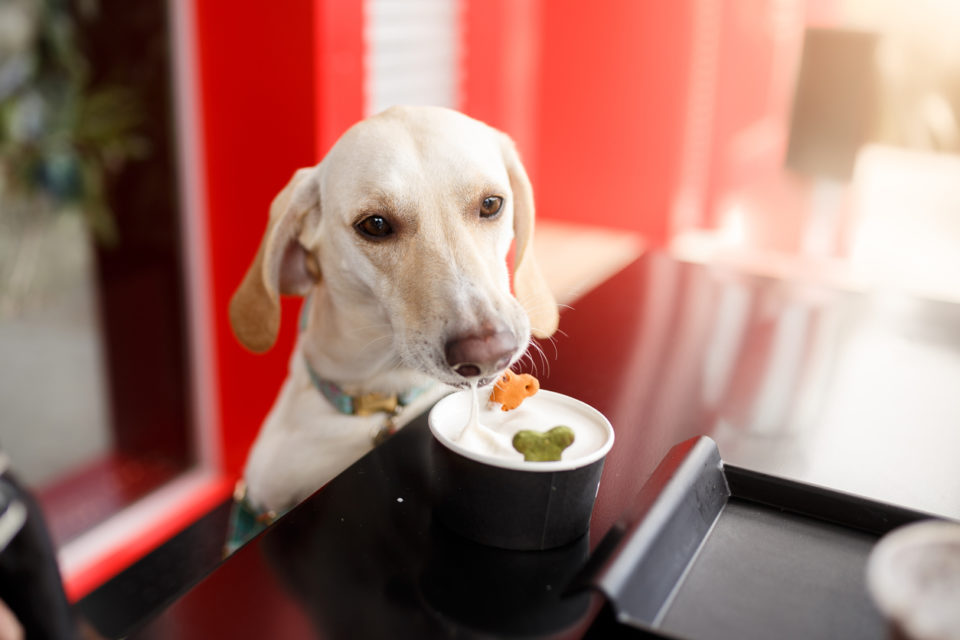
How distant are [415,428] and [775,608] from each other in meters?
0.41

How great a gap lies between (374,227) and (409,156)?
0.34 ft

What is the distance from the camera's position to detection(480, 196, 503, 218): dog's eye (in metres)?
1.05

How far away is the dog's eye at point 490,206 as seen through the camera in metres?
1.05

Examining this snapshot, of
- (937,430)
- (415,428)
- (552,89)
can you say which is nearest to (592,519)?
(415,428)

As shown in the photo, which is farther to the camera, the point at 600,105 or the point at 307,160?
the point at 600,105

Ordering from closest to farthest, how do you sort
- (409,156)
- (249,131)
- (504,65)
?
(409,156) → (249,131) → (504,65)

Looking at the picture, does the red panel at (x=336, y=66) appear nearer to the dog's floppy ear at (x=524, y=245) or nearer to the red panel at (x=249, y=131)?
the red panel at (x=249, y=131)

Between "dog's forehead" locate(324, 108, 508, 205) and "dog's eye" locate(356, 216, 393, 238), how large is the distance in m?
0.04

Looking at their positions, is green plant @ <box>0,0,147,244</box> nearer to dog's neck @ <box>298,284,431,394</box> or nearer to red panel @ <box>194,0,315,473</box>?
red panel @ <box>194,0,315,473</box>

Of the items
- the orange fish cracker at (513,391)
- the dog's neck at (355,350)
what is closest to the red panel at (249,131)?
A: the dog's neck at (355,350)

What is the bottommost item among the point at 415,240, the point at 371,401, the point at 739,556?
the point at 371,401

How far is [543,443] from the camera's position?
0.68 meters

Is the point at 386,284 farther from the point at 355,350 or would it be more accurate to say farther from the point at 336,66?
the point at 336,66

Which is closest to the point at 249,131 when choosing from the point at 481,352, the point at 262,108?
the point at 262,108
